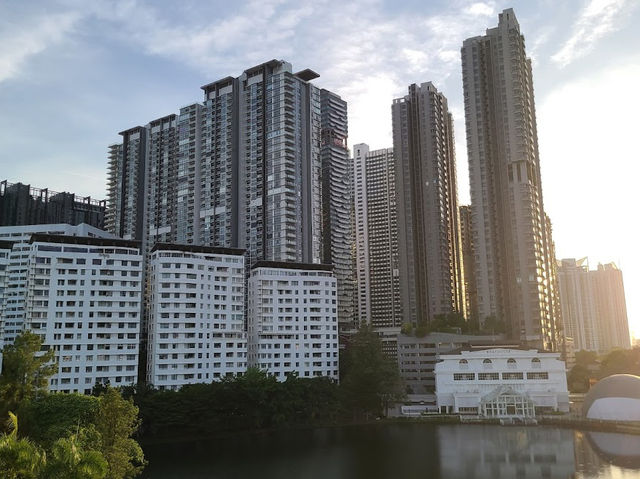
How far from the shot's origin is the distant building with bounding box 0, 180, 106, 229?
Result: 431ft

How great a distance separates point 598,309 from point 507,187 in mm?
88727

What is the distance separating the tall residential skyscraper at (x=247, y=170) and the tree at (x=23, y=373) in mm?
55291

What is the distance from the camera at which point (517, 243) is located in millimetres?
112438

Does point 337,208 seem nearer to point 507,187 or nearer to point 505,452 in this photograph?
point 507,187

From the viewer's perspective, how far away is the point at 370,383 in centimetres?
8225

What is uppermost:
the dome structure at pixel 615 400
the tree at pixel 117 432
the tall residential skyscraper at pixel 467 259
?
the tall residential skyscraper at pixel 467 259

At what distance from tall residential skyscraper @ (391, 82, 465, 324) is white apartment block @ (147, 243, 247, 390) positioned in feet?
210

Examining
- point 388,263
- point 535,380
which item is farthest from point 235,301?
point 388,263

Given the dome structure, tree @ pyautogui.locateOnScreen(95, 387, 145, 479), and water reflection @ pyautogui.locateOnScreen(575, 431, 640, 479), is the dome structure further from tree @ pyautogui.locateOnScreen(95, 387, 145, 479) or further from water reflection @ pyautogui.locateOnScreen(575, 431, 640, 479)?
tree @ pyautogui.locateOnScreen(95, 387, 145, 479)

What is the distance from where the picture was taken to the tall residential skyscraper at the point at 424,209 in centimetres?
13688

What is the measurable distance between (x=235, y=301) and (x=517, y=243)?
198 ft

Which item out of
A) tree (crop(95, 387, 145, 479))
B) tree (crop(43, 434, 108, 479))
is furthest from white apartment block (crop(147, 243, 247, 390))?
tree (crop(43, 434, 108, 479))

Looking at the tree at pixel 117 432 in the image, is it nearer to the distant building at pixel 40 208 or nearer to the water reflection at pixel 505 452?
the water reflection at pixel 505 452

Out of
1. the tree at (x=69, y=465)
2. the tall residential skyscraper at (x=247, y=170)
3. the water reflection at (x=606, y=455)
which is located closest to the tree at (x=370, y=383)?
the water reflection at (x=606, y=455)
